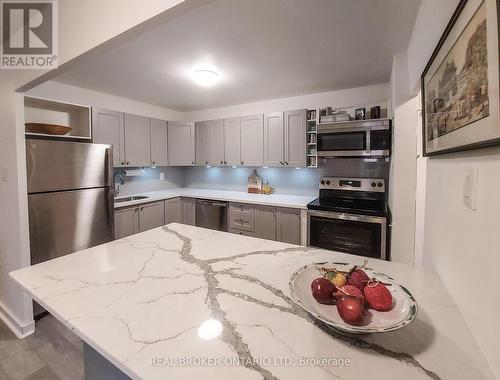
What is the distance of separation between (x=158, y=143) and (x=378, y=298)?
12.1 ft

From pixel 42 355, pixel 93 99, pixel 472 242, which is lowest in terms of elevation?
pixel 42 355

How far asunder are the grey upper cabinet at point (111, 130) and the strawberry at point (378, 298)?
10.7 feet

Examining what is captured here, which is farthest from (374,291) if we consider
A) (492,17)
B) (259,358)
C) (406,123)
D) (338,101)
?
(338,101)

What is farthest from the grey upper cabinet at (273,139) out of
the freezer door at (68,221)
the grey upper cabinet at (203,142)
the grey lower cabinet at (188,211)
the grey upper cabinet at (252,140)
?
the freezer door at (68,221)

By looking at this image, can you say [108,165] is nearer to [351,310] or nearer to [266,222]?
[266,222]

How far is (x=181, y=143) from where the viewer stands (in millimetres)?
3957

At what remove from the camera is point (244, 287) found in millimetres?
909

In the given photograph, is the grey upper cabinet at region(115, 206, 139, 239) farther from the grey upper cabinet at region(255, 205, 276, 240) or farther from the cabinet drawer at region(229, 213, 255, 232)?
the grey upper cabinet at region(255, 205, 276, 240)

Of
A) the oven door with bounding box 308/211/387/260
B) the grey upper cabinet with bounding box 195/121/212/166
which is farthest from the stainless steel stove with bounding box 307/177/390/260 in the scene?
the grey upper cabinet with bounding box 195/121/212/166

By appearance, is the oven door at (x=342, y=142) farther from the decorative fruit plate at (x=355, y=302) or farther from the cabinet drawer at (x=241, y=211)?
the decorative fruit plate at (x=355, y=302)

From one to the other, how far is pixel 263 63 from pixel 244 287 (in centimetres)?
217

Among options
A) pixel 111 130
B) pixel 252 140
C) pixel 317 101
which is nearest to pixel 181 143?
pixel 111 130

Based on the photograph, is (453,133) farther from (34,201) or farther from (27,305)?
(27,305)

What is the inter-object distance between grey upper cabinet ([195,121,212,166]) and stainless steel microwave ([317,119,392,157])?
1.84m
